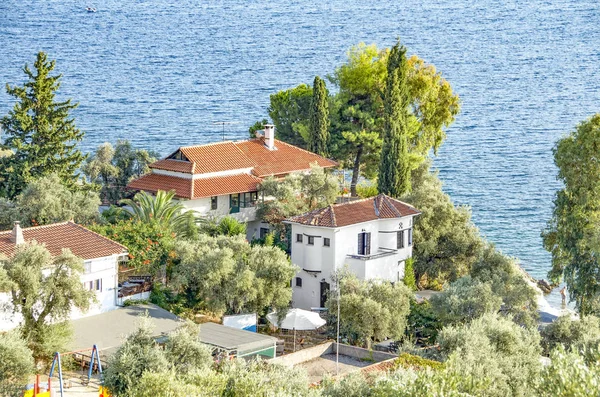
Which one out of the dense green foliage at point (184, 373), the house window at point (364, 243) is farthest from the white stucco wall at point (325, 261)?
the dense green foliage at point (184, 373)

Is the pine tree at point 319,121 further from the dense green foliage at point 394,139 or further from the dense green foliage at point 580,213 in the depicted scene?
the dense green foliage at point 580,213

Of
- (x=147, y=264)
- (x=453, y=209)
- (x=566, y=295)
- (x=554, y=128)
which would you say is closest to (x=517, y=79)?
(x=554, y=128)

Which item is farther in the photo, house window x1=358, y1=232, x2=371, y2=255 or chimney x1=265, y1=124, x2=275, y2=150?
chimney x1=265, y1=124, x2=275, y2=150

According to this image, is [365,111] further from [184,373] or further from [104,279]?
[184,373]

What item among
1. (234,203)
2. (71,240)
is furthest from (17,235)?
(234,203)

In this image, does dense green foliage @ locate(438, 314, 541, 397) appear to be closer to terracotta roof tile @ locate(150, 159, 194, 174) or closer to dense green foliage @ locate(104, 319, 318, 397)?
dense green foliage @ locate(104, 319, 318, 397)

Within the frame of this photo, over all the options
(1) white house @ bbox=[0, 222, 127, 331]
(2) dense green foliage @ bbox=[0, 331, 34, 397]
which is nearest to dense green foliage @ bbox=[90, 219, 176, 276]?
(1) white house @ bbox=[0, 222, 127, 331]
